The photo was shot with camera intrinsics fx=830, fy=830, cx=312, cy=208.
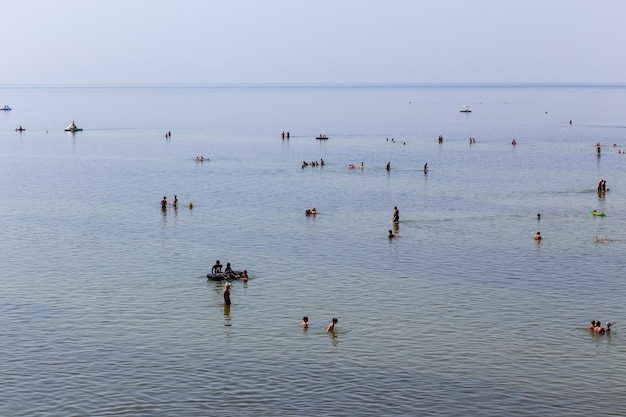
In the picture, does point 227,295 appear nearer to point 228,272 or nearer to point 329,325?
point 228,272

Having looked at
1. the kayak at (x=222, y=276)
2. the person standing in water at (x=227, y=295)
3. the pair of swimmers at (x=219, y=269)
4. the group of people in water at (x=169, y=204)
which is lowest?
the person standing in water at (x=227, y=295)

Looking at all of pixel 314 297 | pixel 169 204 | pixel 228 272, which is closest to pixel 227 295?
pixel 314 297

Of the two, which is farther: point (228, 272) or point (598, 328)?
point (228, 272)

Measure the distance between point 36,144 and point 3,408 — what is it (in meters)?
→ 133

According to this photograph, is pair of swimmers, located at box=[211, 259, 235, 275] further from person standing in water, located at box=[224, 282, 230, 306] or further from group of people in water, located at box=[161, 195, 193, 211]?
group of people in water, located at box=[161, 195, 193, 211]

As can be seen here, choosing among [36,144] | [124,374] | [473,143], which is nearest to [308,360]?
[124,374]

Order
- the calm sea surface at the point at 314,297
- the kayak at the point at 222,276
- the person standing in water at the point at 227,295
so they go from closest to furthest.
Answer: the calm sea surface at the point at 314,297 < the person standing in water at the point at 227,295 < the kayak at the point at 222,276

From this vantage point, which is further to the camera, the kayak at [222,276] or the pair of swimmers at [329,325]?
the kayak at [222,276]

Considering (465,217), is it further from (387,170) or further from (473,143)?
(473,143)

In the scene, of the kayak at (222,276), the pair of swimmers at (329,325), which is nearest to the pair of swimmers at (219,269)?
the kayak at (222,276)

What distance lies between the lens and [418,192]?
301 ft

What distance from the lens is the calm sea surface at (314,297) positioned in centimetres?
3488

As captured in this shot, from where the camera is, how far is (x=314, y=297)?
4878cm

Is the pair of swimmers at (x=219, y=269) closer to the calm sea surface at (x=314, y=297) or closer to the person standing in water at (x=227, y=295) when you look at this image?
the calm sea surface at (x=314, y=297)
